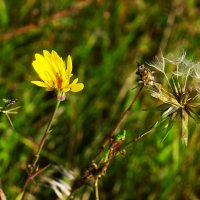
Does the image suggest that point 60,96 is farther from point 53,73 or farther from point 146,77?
point 146,77

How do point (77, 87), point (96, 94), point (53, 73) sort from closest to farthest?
point (77, 87) < point (53, 73) < point (96, 94)

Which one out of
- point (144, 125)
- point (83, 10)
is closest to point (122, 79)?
point (144, 125)

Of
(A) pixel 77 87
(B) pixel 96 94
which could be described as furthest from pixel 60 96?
(B) pixel 96 94

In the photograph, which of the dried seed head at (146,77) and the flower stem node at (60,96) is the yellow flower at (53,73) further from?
the dried seed head at (146,77)

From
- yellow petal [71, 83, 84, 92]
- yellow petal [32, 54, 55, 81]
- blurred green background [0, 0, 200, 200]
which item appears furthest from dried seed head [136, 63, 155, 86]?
blurred green background [0, 0, 200, 200]

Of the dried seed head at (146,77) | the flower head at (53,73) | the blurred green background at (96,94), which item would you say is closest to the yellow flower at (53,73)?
the flower head at (53,73)

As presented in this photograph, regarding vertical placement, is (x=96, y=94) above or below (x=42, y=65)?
below

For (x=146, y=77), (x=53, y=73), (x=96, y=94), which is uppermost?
(x=53, y=73)
